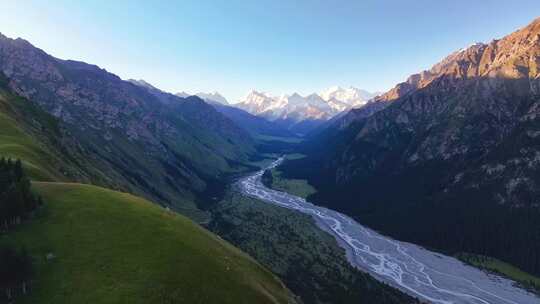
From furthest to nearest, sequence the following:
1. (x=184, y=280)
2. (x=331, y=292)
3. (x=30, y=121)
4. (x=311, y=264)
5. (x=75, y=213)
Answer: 1. (x=311, y=264)
2. (x=30, y=121)
3. (x=331, y=292)
4. (x=75, y=213)
5. (x=184, y=280)

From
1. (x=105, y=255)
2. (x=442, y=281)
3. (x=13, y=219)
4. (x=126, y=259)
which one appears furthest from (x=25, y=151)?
(x=442, y=281)

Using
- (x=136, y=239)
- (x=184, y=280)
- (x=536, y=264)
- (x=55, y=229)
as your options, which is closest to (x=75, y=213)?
(x=55, y=229)

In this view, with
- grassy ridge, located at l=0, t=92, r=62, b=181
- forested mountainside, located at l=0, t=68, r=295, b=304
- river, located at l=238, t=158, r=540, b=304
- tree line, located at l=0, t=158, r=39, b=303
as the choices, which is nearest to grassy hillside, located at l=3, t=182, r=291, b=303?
forested mountainside, located at l=0, t=68, r=295, b=304

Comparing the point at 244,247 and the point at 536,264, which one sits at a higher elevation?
the point at 536,264

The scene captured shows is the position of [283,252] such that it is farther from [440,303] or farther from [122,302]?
[122,302]

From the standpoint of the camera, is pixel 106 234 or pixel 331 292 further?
pixel 331 292

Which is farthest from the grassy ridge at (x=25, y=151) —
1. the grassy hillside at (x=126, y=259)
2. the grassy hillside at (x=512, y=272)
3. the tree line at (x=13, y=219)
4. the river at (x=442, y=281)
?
the grassy hillside at (x=512, y=272)

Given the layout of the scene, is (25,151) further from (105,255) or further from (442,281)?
(442,281)
